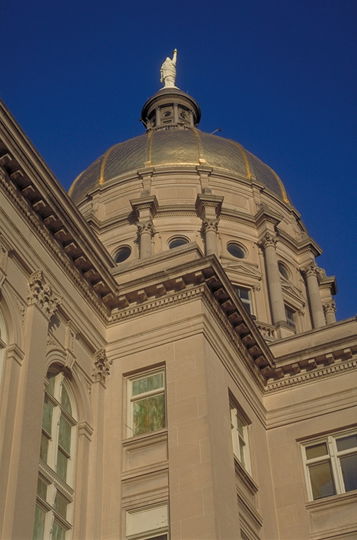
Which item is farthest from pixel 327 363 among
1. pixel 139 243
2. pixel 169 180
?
pixel 169 180

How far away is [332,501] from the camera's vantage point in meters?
25.8

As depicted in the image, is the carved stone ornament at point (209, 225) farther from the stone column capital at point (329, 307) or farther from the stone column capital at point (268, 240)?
the stone column capital at point (329, 307)

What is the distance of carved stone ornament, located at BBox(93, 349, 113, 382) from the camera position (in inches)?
989

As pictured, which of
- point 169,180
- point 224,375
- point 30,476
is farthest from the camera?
point 169,180

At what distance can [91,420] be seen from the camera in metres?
24.1

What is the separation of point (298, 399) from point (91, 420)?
7324 millimetres

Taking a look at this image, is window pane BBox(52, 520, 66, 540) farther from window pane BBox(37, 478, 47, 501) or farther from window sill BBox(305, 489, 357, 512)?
window sill BBox(305, 489, 357, 512)

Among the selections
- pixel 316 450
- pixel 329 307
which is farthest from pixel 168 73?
pixel 316 450

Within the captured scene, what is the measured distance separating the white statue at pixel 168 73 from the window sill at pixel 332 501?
45.8 meters

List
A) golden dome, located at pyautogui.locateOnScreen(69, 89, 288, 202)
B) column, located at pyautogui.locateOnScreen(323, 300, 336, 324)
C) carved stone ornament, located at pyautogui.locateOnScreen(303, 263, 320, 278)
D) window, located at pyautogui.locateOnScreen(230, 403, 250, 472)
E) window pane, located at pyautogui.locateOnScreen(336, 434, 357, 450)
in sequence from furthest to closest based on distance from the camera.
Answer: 1. golden dome, located at pyautogui.locateOnScreen(69, 89, 288, 202)
2. carved stone ornament, located at pyautogui.locateOnScreen(303, 263, 320, 278)
3. column, located at pyautogui.locateOnScreen(323, 300, 336, 324)
4. window pane, located at pyautogui.locateOnScreen(336, 434, 357, 450)
5. window, located at pyautogui.locateOnScreen(230, 403, 250, 472)

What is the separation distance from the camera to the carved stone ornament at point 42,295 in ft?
75.3

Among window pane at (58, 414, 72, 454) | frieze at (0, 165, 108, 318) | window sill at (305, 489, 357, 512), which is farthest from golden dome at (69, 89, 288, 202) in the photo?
window pane at (58, 414, 72, 454)

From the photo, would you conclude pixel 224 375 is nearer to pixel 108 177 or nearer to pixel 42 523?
pixel 42 523

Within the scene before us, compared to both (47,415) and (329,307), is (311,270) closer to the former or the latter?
(329,307)
